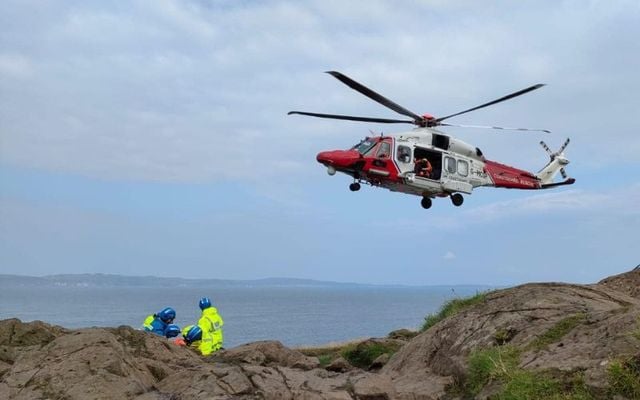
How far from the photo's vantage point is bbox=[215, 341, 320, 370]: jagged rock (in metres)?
12.4

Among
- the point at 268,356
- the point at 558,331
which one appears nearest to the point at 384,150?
the point at 268,356

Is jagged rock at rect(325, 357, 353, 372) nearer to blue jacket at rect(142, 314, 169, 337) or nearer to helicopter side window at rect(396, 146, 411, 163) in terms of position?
blue jacket at rect(142, 314, 169, 337)

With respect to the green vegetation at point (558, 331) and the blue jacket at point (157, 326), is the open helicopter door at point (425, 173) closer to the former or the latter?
the blue jacket at point (157, 326)

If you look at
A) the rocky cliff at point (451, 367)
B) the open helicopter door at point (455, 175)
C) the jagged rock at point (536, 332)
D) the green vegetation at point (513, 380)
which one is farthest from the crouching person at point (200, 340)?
the open helicopter door at point (455, 175)

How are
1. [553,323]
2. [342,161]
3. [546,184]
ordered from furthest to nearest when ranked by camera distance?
[546,184], [342,161], [553,323]

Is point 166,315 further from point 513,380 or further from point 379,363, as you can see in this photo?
point 513,380

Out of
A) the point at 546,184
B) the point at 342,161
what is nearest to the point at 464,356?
the point at 342,161

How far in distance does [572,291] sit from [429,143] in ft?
31.3

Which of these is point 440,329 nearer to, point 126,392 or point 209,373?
point 209,373

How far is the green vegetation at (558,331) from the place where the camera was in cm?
918

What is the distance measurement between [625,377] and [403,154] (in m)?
12.9

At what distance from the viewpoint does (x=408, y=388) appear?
9844 millimetres

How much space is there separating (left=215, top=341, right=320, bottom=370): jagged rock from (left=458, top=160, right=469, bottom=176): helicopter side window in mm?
9600

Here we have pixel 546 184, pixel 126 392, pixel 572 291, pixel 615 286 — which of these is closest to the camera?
pixel 126 392
